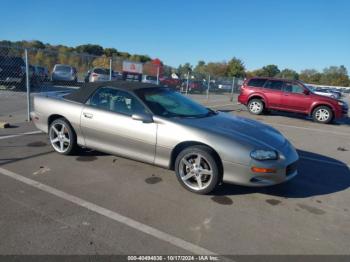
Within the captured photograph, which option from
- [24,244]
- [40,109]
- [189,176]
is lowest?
[24,244]

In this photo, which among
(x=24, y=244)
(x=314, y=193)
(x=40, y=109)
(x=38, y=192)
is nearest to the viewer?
(x=24, y=244)

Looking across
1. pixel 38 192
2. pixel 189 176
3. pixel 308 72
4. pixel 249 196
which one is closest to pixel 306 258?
pixel 249 196

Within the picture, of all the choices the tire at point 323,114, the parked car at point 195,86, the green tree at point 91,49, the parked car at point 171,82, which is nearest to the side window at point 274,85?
the tire at point 323,114

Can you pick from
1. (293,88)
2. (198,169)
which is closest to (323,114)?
(293,88)

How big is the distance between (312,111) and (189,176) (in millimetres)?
10243

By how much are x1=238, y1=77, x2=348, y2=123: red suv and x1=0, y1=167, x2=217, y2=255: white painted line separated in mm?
11058

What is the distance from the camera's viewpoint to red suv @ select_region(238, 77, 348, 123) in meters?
12.6

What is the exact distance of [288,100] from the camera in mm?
12906

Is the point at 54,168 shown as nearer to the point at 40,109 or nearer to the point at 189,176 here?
the point at 40,109

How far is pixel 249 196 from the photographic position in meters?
4.20

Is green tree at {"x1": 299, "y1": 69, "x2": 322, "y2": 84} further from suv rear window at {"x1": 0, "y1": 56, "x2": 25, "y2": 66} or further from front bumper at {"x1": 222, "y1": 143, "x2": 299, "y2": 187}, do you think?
front bumper at {"x1": 222, "y1": 143, "x2": 299, "y2": 187}

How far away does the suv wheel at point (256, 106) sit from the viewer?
13555 millimetres

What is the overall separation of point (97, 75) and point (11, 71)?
21.0 feet

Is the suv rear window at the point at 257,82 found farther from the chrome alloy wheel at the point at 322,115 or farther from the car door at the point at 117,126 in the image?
the car door at the point at 117,126
